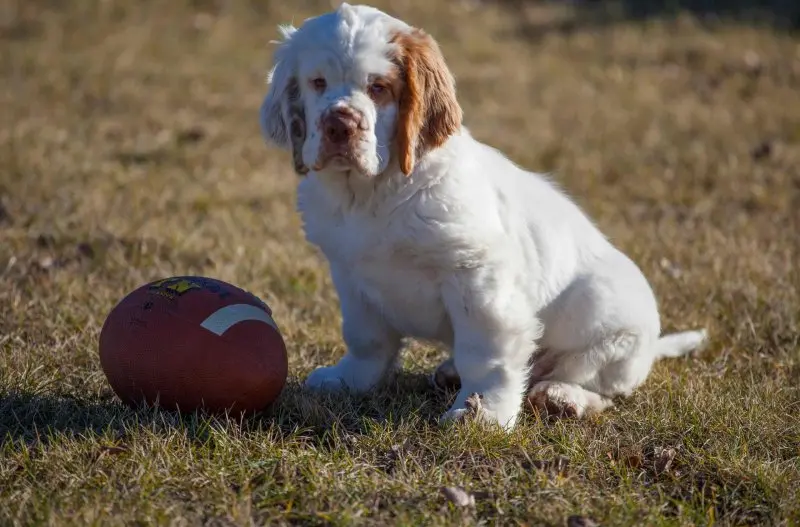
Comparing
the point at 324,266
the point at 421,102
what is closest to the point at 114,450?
the point at 421,102

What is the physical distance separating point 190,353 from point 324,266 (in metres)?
2.38

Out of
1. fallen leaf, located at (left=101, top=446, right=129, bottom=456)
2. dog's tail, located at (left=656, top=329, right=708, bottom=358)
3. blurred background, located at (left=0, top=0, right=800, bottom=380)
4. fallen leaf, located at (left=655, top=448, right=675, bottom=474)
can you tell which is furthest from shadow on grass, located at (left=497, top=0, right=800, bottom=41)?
fallen leaf, located at (left=101, top=446, right=129, bottom=456)

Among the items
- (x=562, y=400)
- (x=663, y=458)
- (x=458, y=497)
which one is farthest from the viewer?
(x=562, y=400)

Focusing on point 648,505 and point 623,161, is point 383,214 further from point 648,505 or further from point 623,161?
point 623,161

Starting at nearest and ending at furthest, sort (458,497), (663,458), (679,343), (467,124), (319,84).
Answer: (458,497)
(663,458)
(319,84)
(679,343)
(467,124)

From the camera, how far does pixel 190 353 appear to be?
3490mm

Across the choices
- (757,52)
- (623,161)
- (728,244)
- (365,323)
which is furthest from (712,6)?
(365,323)

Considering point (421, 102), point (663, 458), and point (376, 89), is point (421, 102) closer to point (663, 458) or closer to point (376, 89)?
point (376, 89)

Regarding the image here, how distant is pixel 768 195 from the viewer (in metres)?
7.52

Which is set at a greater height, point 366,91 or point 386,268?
point 366,91

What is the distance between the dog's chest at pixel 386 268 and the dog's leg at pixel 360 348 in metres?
0.14

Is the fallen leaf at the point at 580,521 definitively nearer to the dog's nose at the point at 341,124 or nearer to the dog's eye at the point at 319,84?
the dog's nose at the point at 341,124

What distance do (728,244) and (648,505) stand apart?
11.6ft

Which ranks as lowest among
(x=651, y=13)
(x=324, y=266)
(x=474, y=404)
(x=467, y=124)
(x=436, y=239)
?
(x=324, y=266)
